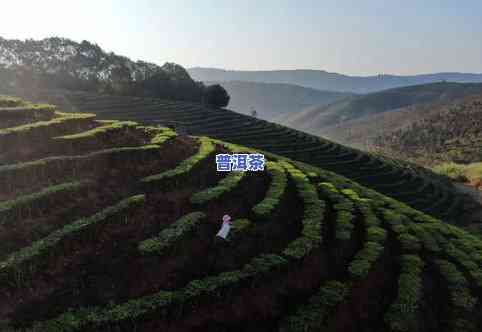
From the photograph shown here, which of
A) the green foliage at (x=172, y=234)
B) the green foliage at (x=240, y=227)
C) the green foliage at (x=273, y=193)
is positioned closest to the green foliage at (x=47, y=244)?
the green foliage at (x=172, y=234)

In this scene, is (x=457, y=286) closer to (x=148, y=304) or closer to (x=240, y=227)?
(x=240, y=227)

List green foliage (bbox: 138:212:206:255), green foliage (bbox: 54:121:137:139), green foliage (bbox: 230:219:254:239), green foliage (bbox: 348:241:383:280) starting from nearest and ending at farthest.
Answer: green foliage (bbox: 138:212:206:255) → green foliage (bbox: 348:241:383:280) → green foliage (bbox: 230:219:254:239) → green foliage (bbox: 54:121:137:139)

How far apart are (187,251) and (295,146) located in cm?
5162

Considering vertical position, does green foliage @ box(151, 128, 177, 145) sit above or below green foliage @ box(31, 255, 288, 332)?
above

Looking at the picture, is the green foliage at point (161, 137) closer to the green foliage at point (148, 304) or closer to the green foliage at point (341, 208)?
the green foliage at point (341, 208)

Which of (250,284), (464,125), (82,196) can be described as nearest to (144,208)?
(82,196)

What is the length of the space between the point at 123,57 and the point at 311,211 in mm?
114002

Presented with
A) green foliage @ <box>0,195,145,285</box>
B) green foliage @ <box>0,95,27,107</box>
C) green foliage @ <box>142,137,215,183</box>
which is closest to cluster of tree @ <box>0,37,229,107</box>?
green foliage @ <box>0,95,27,107</box>

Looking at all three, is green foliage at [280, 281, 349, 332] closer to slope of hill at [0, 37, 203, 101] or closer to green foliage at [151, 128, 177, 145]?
green foliage at [151, 128, 177, 145]

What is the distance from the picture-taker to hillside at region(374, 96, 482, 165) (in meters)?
107

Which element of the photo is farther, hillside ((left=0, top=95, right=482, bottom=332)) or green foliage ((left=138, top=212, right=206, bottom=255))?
green foliage ((left=138, top=212, right=206, bottom=255))

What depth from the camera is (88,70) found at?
111 metres

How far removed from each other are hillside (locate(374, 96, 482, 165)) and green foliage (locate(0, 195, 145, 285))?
101 m

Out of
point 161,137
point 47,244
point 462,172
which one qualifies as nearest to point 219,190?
point 161,137
